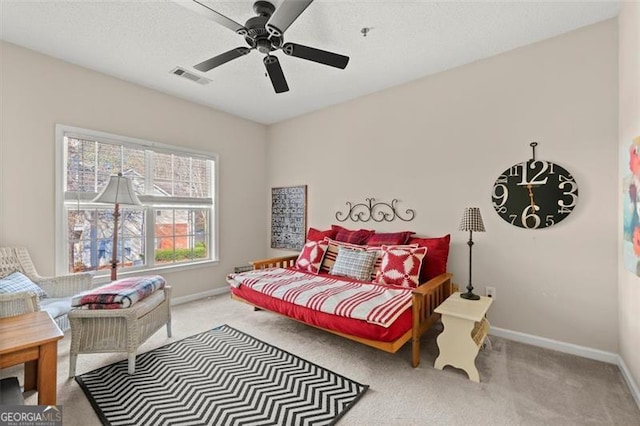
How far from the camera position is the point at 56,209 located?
291 cm

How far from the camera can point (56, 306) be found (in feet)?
7.64

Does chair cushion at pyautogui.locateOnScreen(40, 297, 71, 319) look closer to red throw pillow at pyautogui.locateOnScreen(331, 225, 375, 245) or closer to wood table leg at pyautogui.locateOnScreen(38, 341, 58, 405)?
wood table leg at pyautogui.locateOnScreen(38, 341, 58, 405)

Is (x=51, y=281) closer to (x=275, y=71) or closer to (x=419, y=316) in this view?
(x=275, y=71)

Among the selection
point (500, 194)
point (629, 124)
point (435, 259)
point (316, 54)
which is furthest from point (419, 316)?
point (316, 54)

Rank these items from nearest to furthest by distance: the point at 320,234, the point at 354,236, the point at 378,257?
the point at 378,257, the point at 354,236, the point at 320,234

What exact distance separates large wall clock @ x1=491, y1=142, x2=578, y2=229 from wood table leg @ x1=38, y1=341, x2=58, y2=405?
3.46 m

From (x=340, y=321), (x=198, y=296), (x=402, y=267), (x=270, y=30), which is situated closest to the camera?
(x=270, y=30)

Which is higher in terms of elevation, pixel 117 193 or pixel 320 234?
pixel 117 193

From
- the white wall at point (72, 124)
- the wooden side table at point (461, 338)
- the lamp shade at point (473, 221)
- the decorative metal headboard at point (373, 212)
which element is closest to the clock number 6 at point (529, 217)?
the lamp shade at point (473, 221)

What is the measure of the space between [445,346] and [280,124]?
4007mm

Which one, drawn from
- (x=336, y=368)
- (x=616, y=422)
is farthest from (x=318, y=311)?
(x=616, y=422)

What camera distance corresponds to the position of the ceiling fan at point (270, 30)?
5.72ft

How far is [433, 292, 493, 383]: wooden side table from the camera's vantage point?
206 centimetres

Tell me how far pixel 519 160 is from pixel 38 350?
3711mm
